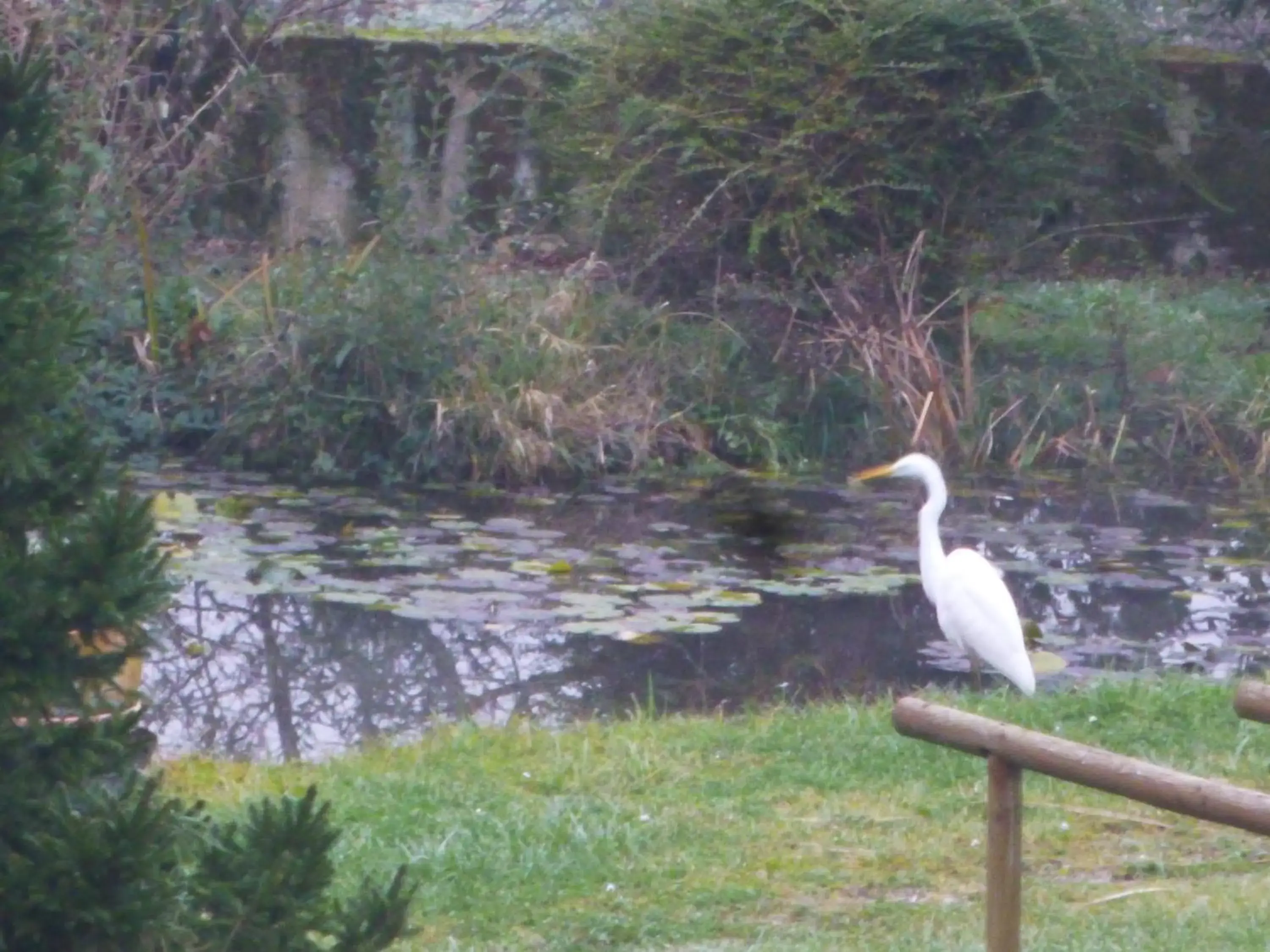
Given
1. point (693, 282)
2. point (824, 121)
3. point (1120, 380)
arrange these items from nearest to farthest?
point (824, 121) < point (1120, 380) < point (693, 282)

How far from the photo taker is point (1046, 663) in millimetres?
7590

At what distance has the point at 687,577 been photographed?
8555mm

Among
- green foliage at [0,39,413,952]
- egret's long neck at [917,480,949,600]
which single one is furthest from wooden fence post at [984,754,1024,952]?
egret's long neck at [917,480,949,600]

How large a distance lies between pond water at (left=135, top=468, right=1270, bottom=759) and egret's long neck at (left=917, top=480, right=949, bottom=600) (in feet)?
1.48

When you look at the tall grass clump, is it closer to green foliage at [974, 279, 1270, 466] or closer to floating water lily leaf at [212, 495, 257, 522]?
floating water lily leaf at [212, 495, 257, 522]

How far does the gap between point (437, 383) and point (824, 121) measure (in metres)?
2.83

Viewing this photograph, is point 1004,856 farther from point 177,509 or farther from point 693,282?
point 693,282

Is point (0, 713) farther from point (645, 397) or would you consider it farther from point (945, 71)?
point (945, 71)

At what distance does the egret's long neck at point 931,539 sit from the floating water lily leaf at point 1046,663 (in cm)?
52

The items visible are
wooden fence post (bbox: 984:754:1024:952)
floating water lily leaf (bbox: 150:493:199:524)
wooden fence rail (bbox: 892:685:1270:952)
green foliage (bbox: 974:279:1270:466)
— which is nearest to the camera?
wooden fence rail (bbox: 892:685:1270:952)

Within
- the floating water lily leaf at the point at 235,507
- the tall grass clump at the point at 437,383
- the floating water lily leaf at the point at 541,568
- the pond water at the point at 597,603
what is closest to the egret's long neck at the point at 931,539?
the pond water at the point at 597,603

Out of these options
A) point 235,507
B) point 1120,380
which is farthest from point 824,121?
point 235,507

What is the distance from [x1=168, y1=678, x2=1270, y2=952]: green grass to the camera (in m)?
4.38

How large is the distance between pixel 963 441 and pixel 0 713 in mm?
9835
